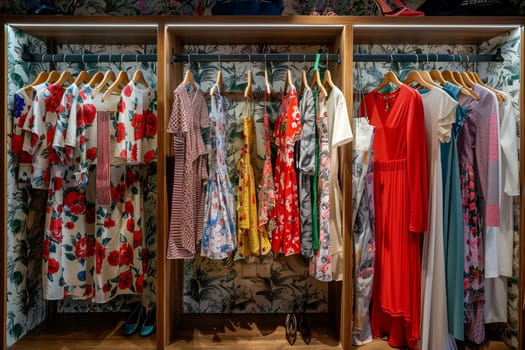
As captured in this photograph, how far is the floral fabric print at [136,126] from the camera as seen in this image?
1.69 m

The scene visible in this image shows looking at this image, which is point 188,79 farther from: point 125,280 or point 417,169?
point 417,169

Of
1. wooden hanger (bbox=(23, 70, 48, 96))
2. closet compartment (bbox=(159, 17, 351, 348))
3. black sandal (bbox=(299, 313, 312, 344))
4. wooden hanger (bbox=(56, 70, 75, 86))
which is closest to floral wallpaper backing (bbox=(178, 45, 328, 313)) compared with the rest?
closet compartment (bbox=(159, 17, 351, 348))

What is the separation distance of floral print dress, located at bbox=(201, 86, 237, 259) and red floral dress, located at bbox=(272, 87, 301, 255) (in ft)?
0.79

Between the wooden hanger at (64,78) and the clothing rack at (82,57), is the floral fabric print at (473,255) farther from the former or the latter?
the wooden hanger at (64,78)

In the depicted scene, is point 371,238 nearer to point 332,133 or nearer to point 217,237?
point 332,133

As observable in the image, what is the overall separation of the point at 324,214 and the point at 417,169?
0.50 meters

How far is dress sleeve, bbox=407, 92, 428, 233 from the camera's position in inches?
62.7

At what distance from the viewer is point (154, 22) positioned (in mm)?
1689

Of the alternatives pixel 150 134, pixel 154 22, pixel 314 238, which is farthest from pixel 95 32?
pixel 314 238

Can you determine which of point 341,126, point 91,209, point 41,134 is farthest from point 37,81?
point 341,126

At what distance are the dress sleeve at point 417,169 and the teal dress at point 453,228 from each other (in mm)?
128

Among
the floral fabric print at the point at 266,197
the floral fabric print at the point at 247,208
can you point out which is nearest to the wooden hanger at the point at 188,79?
the floral fabric print at the point at 247,208

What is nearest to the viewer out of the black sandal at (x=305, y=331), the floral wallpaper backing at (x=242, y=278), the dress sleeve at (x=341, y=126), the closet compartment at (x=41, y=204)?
the dress sleeve at (x=341, y=126)

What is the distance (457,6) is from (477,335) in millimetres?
1763
